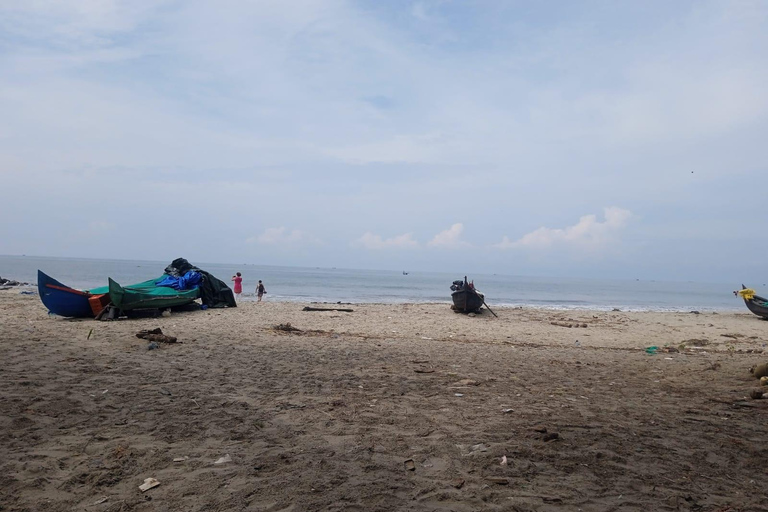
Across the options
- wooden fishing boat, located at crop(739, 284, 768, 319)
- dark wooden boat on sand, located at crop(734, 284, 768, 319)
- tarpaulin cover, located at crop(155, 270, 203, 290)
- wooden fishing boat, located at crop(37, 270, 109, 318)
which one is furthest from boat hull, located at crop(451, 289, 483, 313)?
wooden fishing boat, located at crop(37, 270, 109, 318)

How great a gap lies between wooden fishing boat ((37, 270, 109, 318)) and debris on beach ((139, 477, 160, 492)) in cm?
1254

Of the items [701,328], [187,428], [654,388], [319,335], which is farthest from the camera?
[701,328]

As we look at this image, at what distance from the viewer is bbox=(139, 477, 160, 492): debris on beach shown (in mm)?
3906

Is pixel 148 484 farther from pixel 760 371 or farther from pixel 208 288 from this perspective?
pixel 208 288

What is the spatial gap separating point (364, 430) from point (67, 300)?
12948 mm

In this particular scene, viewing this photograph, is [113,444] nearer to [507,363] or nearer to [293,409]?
[293,409]

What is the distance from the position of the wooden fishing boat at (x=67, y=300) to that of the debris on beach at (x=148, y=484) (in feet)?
41.2

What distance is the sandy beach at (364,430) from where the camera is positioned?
3.86 metres

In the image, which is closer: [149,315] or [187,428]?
[187,428]

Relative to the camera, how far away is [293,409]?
5.98m

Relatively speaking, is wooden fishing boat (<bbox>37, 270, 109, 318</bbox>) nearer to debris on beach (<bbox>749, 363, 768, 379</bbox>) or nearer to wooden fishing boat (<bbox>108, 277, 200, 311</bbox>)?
wooden fishing boat (<bbox>108, 277, 200, 311</bbox>)

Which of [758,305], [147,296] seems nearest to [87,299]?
[147,296]

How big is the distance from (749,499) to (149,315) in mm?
15568

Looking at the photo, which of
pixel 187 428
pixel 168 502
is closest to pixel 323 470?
pixel 168 502
